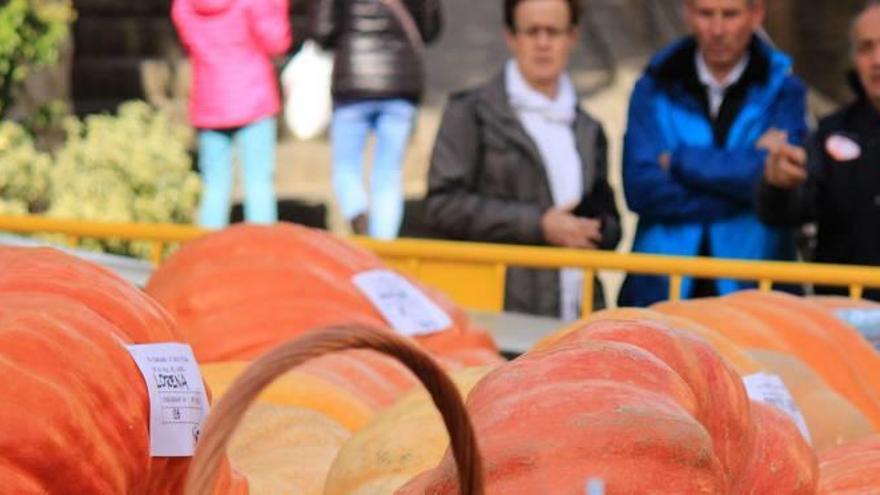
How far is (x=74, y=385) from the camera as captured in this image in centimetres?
235

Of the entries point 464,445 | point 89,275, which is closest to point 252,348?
point 89,275

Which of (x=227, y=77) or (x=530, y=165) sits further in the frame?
(x=227, y=77)

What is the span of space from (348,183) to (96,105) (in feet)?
10.4

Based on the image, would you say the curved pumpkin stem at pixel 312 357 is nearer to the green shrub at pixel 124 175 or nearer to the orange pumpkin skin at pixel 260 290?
the orange pumpkin skin at pixel 260 290

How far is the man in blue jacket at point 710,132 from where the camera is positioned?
5.74m

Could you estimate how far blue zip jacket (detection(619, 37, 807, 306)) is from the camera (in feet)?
18.9

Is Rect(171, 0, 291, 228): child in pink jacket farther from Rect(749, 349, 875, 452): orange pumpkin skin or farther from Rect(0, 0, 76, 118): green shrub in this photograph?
Rect(749, 349, 875, 452): orange pumpkin skin

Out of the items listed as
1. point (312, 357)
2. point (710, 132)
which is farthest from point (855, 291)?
point (312, 357)

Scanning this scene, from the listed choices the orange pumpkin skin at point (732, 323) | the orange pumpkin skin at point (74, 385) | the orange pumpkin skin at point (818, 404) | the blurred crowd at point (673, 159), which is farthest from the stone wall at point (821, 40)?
the orange pumpkin skin at point (74, 385)

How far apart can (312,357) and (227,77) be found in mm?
7593

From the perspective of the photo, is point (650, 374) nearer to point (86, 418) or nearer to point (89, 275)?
point (86, 418)

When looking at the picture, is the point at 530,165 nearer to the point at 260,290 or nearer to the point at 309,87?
the point at 260,290

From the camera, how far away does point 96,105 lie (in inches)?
464

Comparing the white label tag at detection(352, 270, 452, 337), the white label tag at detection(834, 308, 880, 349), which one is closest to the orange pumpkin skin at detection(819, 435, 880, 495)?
the white label tag at detection(352, 270, 452, 337)
